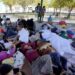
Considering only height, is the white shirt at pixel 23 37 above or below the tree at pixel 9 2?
above

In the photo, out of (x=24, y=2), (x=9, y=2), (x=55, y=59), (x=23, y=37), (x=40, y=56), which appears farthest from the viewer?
(x=24, y=2)

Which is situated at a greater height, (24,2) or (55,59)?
(55,59)

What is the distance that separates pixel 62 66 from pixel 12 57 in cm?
94

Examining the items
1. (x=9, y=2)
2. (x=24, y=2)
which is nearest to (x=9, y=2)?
(x=9, y=2)

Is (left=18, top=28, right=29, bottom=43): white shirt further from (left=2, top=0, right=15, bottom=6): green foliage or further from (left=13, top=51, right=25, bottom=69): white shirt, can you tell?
(left=2, top=0, right=15, bottom=6): green foliage

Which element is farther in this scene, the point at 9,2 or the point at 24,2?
the point at 24,2

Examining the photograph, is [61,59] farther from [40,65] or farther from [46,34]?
[46,34]

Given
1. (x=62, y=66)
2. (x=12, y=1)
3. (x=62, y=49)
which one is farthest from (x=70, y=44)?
(x=12, y=1)

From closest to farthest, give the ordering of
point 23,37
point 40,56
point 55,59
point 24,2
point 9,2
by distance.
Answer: point 55,59, point 40,56, point 23,37, point 9,2, point 24,2

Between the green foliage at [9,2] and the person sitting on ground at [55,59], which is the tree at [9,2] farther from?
the person sitting on ground at [55,59]

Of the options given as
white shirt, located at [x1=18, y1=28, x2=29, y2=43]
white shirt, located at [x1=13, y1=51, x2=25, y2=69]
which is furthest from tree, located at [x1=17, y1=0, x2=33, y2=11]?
white shirt, located at [x1=13, y1=51, x2=25, y2=69]

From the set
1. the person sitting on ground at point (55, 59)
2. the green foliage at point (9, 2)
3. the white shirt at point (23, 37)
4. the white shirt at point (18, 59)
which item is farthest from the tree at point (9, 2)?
the white shirt at point (18, 59)

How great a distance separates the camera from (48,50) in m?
5.26

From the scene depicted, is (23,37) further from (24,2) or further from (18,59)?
(24,2)
